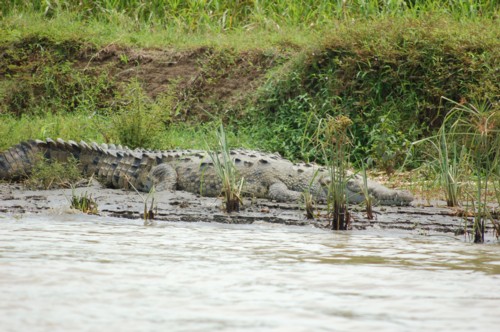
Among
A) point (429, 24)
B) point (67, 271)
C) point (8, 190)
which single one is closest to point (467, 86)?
point (429, 24)

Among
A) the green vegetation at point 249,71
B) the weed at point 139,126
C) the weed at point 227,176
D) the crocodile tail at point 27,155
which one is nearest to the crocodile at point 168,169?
the crocodile tail at point 27,155

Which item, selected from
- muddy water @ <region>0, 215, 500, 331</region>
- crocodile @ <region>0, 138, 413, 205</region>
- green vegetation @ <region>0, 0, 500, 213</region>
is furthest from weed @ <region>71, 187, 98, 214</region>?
green vegetation @ <region>0, 0, 500, 213</region>

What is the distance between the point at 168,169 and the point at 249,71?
172 inches

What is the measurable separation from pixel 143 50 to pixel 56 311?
32.6ft

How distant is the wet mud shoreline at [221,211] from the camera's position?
6398mm

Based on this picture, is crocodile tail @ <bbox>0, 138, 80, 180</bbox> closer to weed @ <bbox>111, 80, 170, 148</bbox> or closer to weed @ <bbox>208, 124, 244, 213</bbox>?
weed @ <bbox>111, 80, 170, 148</bbox>

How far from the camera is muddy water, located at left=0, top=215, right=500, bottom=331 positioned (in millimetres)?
3582

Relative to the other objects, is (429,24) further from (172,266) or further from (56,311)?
(56,311)

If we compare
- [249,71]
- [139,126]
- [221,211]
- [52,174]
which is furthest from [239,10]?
[221,211]

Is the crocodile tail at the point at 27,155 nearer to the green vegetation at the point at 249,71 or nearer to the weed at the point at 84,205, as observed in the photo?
the green vegetation at the point at 249,71

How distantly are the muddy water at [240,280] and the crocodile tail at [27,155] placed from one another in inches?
94.9

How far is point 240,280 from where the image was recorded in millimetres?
4352

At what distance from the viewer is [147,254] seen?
16.6 ft

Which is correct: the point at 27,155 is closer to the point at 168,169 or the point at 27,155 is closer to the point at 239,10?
the point at 168,169
